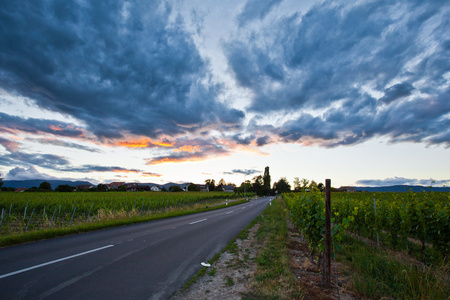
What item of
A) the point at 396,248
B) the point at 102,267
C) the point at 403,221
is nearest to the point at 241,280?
the point at 102,267

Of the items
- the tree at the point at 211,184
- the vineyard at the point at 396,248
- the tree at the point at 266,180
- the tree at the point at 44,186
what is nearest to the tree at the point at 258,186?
the tree at the point at 266,180

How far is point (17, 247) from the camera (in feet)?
25.6

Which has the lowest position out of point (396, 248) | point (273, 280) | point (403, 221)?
point (396, 248)

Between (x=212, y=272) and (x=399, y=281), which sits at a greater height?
(x=399, y=281)

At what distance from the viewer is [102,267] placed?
222 inches

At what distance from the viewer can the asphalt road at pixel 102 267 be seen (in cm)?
427

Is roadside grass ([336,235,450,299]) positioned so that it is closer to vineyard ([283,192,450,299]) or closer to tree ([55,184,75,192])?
vineyard ([283,192,450,299])

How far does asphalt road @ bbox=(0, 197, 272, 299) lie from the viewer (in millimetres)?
4273

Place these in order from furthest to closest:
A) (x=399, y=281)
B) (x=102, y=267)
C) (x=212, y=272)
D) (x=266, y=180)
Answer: (x=266, y=180), (x=102, y=267), (x=212, y=272), (x=399, y=281)

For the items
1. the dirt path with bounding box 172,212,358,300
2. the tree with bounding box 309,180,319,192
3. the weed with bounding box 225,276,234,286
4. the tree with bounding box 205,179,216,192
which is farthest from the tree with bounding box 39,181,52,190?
the tree with bounding box 309,180,319,192

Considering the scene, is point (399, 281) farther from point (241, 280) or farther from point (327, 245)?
point (241, 280)

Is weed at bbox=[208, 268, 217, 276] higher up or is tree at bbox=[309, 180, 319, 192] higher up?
tree at bbox=[309, 180, 319, 192]

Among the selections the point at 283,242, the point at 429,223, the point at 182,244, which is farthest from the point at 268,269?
the point at 429,223

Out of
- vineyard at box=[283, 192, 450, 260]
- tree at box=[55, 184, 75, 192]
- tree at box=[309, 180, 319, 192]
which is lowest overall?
tree at box=[55, 184, 75, 192]
